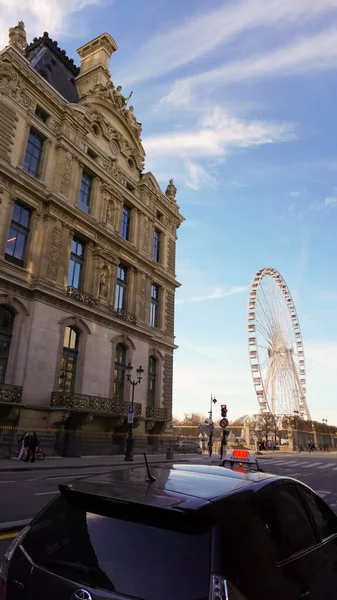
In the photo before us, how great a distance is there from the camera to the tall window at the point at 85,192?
3158 centimetres

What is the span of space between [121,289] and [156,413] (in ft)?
35.1

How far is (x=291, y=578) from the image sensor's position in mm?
2340

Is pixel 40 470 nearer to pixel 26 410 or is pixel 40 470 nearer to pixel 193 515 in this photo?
pixel 26 410

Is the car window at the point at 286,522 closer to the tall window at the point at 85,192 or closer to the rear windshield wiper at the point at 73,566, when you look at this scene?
the rear windshield wiper at the point at 73,566

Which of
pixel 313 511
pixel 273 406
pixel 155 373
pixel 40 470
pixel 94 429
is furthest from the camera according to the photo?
pixel 273 406

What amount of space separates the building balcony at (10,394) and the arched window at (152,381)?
14.3 metres

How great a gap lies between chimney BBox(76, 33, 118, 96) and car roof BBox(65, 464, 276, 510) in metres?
39.4

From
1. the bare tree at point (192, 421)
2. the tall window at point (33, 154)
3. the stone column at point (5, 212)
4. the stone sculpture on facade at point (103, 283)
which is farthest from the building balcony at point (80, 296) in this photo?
the bare tree at point (192, 421)

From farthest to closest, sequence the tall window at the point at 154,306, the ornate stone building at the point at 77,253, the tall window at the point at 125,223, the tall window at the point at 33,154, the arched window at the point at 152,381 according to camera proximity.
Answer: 1. the tall window at the point at 154,306
2. the tall window at the point at 125,223
3. the arched window at the point at 152,381
4. the tall window at the point at 33,154
5. the ornate stone building at the point at 77,253

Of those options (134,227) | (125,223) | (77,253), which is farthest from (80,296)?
(134,227)

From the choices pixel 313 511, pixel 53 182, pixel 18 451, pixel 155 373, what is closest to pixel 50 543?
pixel 313 511

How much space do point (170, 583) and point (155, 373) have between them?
116 ft

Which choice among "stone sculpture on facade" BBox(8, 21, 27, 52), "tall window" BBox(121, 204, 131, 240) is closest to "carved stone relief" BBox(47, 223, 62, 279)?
"tall window" BBox(121, 204, 131, 240)

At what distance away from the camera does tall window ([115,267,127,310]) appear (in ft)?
111
